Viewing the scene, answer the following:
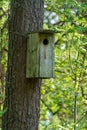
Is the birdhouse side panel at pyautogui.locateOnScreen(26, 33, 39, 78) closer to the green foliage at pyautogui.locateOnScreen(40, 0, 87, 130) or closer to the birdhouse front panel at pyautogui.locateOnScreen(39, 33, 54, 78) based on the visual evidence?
the birdhouse front panel at pyautogui.locateOnScreen(39, 33, 54, 78)

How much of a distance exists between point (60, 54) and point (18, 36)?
195 centimetres

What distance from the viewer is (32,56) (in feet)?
11.3

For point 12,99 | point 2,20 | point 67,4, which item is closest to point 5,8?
point 2,20

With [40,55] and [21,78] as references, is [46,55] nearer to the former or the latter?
[40,55]

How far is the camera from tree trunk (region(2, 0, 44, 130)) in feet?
11.5

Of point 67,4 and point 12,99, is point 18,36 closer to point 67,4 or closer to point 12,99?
point 12,99

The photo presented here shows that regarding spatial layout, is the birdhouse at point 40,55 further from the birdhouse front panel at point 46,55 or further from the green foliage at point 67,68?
the green foliage at point 67,68

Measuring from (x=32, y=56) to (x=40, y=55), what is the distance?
0.08 metres

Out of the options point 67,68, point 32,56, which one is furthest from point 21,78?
point 67,68

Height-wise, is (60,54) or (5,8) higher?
(5,8)

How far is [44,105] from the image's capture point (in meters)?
6.13

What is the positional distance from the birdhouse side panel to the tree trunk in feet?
0.20

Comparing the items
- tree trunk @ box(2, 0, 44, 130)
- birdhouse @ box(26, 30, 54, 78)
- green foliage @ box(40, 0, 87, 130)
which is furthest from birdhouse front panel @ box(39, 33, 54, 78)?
green foliage @ box(40, 0, 87, 130)

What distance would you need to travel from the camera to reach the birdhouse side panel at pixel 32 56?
134 inches
